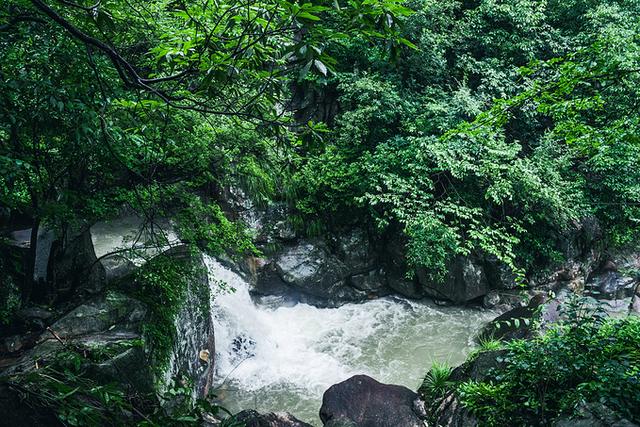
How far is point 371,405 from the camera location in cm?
562

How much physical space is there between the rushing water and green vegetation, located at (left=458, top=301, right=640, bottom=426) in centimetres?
363

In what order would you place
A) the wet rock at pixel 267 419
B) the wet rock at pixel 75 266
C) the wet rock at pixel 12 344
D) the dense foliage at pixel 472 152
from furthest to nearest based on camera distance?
the dense foliage at pixel 472 152, the wet rock at pixel 75 266, the wet rock at pixel 267 419, the wet rock at pixel 12 344

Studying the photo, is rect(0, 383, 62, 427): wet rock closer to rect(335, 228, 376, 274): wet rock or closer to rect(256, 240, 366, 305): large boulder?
rect(256, 240, 366, 305): large boulder

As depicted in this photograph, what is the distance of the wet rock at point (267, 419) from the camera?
14.6 feet

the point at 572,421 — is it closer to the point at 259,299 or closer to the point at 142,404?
the point at 142,404

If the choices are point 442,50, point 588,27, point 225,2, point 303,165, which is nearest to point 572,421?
point 225,2

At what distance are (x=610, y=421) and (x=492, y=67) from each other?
954 cm

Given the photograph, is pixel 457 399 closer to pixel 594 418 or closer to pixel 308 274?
pixel 594 418

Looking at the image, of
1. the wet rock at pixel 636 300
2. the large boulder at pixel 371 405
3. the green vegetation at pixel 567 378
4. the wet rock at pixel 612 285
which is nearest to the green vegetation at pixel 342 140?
the green vegetation at pixel 567 378

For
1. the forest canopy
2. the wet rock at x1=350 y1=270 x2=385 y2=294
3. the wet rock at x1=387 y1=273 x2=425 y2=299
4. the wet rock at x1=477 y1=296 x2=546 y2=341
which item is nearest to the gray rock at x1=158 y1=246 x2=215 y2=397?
the forest canopy

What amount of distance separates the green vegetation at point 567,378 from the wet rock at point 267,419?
87.8 inches

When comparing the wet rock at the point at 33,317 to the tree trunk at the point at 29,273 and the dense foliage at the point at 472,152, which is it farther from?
the dense foliage at the point at 472,152

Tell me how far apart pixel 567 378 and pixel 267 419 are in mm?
3249

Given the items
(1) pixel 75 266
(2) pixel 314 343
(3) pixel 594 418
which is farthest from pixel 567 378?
(1) pixel 75 266
